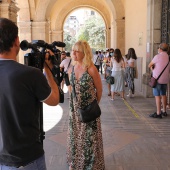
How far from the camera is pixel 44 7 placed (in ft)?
52.2

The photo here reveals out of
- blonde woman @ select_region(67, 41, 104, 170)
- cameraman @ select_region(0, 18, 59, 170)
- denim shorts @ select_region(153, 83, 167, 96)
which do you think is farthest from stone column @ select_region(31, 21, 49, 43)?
cameraman @ select_region(0, 18, 59, 170)

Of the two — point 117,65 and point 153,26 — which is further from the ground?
point 153,26

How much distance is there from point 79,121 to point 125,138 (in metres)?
1.78

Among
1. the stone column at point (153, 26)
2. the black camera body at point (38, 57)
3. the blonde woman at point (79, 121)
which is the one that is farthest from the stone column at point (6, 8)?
the black camera body at point (38, 57)

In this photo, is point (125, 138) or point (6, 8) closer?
point (125, 138)

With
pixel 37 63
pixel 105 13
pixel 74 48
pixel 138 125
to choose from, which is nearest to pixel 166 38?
pixel 138 125

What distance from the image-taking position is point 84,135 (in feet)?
10.4

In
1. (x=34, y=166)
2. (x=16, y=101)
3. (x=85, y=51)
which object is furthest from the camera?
(x=85, y=51)

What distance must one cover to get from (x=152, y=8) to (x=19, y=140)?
7.40 m

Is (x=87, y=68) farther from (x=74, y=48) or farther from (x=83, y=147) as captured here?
(x=83, y=147)

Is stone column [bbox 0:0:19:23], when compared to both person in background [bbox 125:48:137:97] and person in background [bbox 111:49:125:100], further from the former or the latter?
person in background [bbox 125:48:137:97]

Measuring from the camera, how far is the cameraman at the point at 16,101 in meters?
1.60

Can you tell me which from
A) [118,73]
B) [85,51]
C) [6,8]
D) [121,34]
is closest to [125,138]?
[85,51]

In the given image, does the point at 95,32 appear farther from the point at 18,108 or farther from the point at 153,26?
the point at 18,108
